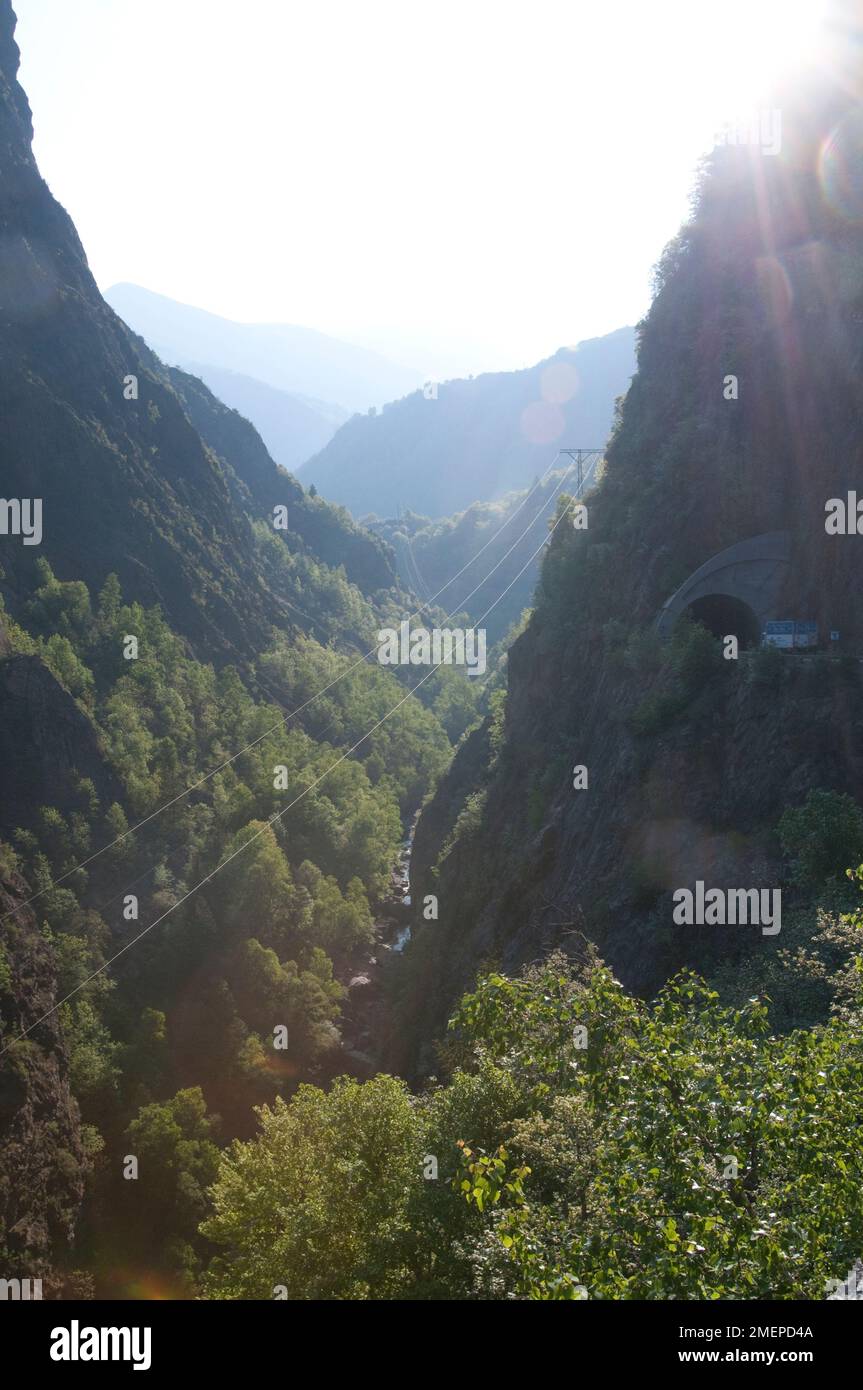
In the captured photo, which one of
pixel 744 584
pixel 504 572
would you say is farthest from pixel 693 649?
pixel 504 572

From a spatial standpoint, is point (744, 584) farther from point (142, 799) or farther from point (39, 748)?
point (39, 748)

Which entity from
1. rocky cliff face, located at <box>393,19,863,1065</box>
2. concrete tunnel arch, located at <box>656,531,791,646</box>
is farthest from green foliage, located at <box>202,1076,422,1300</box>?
concrete tunnel arch, located at <box>656,531,791,646</box>

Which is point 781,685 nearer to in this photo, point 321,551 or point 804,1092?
point 804,1092

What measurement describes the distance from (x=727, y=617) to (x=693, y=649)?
23.9 feet

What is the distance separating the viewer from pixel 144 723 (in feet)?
221

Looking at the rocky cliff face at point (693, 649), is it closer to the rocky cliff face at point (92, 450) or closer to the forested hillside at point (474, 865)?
the forested hillside at point (474, 865)

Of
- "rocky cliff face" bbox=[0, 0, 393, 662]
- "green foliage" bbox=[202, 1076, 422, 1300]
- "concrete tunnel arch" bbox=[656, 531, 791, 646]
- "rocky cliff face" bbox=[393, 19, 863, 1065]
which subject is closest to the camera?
"green foliage" bbox=[202, 1076, 422, 1300]

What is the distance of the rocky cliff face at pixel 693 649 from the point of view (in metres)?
27.0

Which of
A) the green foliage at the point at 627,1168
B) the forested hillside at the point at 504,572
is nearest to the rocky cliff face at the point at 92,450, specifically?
the green foliage at the point at 627,1168

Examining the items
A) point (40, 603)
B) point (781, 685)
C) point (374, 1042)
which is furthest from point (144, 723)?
point (781, 685)

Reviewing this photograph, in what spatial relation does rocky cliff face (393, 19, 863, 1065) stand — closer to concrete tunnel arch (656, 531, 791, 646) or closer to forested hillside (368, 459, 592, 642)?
concrete tunnel arch (656, 531, 791, 646)

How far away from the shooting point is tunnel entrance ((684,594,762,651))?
119ft

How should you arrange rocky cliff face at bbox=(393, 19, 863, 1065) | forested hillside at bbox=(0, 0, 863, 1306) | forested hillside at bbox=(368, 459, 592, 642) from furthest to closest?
forested hillside at bbox=(368, 459, 592, 642), rocky cliff face at bbox=(393, 19, 863, 1065), forested hillside at bbox=(0, 0, 863, 1306)

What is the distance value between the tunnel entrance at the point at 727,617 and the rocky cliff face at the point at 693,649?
63.1 inches
